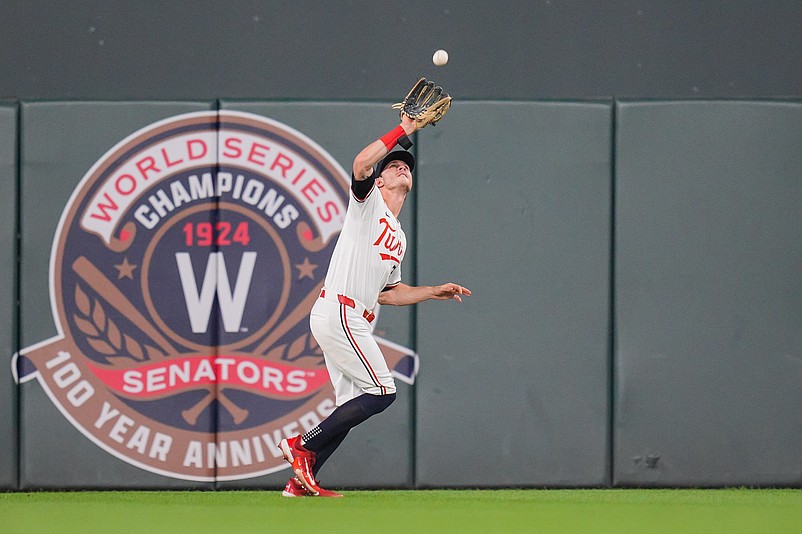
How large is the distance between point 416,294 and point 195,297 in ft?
4.15

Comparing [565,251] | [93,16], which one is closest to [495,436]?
[565,251]

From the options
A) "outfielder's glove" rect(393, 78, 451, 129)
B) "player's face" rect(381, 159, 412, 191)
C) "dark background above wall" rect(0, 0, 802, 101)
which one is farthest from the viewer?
"dark background above wall" rect(0, 0, 802, 101)

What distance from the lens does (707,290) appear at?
5.85m

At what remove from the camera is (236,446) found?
18.9 ft

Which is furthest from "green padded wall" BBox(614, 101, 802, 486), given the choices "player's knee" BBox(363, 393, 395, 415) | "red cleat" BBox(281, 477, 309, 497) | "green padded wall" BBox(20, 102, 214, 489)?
"green padded wall" BBox(20, 102, 214, 489)

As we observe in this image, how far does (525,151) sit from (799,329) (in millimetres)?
1663

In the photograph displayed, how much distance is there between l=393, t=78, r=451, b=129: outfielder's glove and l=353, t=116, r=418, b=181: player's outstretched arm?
3 cm

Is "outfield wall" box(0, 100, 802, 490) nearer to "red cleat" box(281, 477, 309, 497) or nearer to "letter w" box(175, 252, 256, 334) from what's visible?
"letter w" box(175, 252, 256, 334)

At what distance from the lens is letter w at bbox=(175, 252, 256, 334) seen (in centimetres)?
576

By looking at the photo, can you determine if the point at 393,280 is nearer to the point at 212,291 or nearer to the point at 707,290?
the point at 212,291

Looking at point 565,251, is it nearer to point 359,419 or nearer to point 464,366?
point 464,366

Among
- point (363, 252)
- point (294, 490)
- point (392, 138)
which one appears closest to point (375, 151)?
point (392, 138)

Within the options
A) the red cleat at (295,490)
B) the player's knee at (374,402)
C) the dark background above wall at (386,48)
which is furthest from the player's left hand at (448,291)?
the dark background above wall at (386,48)

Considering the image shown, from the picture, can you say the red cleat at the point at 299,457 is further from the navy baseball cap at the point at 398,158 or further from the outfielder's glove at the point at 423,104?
the outfielder's glove at the point at 423,104
